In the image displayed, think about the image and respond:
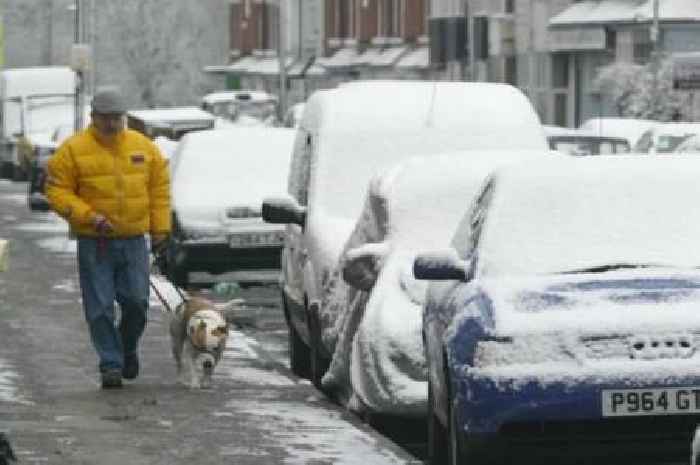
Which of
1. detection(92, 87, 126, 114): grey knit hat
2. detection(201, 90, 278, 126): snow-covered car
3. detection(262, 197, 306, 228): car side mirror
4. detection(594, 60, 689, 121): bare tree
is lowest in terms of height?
detection(201, 90, 278, 126): snow-covered car

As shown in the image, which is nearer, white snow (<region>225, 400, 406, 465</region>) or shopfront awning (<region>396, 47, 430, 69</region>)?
white snow (<region>225, 400, 406, 465</region>)

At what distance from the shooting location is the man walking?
1741 centimetres

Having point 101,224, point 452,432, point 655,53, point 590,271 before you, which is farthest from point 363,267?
point 655,53

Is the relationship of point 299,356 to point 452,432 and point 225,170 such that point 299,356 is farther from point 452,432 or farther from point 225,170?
point 225,170

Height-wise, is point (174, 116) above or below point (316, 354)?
below

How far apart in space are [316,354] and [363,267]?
1.84 meters

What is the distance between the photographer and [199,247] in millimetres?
28812

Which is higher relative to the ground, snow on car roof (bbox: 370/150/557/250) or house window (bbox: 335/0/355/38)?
snow on car roof (bbox: 370/150/557/250)

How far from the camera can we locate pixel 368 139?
62.7 ft

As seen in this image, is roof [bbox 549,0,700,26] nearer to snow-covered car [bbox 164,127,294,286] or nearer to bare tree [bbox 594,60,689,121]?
bare tree [bbox 594,60,689,121]

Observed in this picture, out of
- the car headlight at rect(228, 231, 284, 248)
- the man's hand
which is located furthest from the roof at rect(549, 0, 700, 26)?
the man's hand

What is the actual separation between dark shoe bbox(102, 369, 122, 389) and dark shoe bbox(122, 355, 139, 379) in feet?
1.65

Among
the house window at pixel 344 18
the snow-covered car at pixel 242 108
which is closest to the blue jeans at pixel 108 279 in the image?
the snow-covered car at pixel 242 108

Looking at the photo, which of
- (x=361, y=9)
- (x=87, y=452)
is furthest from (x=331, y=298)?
(x=361, y=9)
